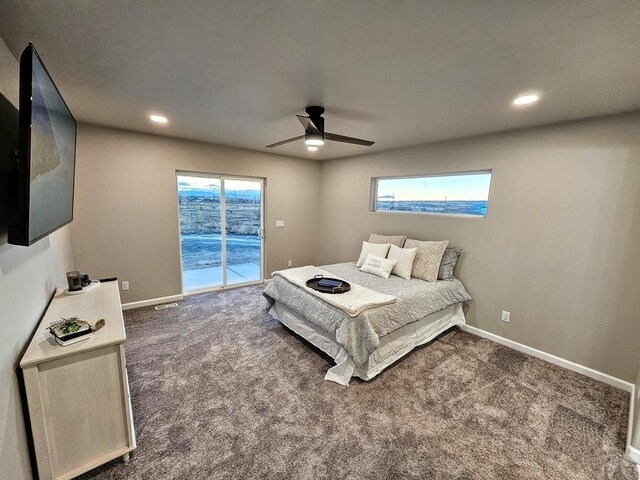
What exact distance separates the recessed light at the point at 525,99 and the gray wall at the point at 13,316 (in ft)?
10.5

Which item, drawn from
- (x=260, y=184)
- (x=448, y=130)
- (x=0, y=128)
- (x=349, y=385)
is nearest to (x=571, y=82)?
(x=448, y=130)

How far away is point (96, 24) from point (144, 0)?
0.39m

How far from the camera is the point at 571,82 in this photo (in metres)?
1.73

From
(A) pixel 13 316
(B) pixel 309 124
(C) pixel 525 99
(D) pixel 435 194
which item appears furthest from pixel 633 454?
(A) pixel 13 316

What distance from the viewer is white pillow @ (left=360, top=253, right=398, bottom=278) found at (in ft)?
11.1

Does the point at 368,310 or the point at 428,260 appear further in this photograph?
the point at 428,260

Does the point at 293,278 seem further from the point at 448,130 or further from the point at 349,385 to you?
the point at 448,130

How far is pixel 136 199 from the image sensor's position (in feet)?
11.6

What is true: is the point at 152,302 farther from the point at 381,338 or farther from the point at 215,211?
the point at 381,338

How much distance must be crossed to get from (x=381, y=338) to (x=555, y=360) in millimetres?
1915

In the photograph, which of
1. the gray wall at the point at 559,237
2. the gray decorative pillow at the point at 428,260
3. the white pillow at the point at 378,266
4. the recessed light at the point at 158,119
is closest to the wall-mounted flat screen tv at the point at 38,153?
the recessed light at the point at 158,119

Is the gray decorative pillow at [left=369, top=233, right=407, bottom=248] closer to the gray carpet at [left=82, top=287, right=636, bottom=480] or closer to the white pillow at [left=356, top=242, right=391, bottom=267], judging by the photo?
the white pillow at [left=356, top=242, right=391, bottom=267]

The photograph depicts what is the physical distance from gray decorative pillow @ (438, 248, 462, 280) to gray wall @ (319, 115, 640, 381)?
12cm

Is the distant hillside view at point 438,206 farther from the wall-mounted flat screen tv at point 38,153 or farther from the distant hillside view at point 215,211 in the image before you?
the wall-mounted flat screen tv at point 38,153
